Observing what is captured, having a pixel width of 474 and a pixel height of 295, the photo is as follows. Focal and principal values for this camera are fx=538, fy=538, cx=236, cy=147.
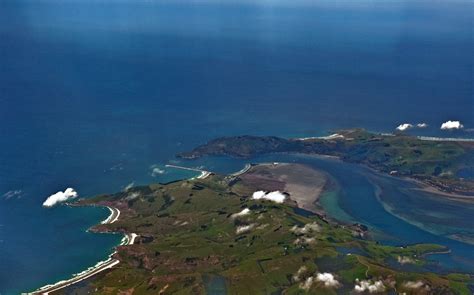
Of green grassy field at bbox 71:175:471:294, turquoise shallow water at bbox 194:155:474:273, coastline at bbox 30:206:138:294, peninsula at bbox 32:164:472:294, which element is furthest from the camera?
turquoise shallow water at bbox 194:155:474:273

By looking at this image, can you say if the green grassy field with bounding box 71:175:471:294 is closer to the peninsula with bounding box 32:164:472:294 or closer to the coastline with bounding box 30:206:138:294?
the peninsula with bounding box 32:164:472:294

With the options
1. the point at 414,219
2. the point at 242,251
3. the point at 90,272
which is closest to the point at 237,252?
the point at 242,251

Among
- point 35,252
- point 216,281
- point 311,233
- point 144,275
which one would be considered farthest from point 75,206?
point 311,233

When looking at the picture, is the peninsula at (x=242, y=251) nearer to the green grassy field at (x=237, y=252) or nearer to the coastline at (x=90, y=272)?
the green grassy field at (x=237, y=252)

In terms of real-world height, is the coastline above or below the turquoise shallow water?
above

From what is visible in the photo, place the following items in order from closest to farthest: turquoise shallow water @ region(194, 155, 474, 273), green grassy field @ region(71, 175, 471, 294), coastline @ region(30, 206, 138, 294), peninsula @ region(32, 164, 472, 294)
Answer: coastline @ region(30, 206, 138, 294) → peninsula @ region(32, 164, 472, 294) → green grassy field @ region(71, 175, 471, 294) → turquoise shallow water @ region(194, 155, 474, 273)

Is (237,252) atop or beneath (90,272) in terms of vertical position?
beneath

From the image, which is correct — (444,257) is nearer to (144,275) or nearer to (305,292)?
(305,292)

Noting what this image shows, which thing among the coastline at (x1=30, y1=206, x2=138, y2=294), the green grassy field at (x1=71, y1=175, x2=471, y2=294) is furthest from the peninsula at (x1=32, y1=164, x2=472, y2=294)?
the coastline at (x1=30, y1=206, x2=138, y2=294)

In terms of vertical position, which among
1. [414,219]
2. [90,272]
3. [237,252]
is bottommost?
[414,219]

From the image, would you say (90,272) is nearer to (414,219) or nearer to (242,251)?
(242,251)

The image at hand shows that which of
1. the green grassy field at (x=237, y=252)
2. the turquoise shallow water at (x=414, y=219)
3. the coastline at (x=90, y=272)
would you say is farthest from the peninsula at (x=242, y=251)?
the turquoise shallow water at (x=414, y=219)
